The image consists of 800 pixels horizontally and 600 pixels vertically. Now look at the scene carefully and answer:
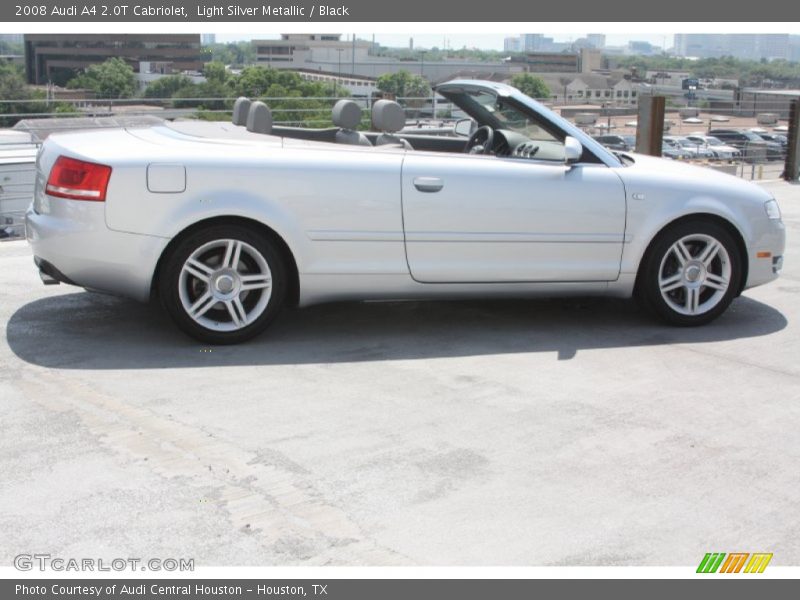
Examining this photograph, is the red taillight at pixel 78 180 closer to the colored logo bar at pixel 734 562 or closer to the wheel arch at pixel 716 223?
the wheel arch at pixel 716 223

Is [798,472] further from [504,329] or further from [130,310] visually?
[130,310]

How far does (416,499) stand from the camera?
3.89 meters

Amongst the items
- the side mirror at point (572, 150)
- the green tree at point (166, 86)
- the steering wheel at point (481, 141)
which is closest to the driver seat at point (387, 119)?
the steering wheel at point (481, 141)

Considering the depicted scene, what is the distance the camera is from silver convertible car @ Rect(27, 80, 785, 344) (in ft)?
18.6

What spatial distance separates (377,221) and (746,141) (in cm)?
2237

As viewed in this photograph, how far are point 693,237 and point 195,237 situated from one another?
296cm

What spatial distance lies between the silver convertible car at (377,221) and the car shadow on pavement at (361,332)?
0.21m

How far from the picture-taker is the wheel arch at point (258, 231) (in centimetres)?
571

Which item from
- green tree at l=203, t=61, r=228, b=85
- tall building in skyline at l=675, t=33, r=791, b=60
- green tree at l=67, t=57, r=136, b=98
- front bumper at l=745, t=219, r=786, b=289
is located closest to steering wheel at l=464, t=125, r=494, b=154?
front bumper at l=745, t=219, r=786, b=289

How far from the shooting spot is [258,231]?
19.1 ft

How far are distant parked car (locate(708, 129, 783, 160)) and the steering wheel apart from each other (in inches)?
500

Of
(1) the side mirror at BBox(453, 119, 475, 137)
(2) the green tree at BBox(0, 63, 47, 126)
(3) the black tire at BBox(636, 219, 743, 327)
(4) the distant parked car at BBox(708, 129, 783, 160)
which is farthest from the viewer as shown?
(2) the green tree at BBox(0, 63, 47, 126)

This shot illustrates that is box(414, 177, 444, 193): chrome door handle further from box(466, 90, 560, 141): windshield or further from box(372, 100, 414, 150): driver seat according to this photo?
box(372, 100, 414, 150): driver seat

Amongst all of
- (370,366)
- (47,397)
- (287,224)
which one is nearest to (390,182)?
(287,224)
